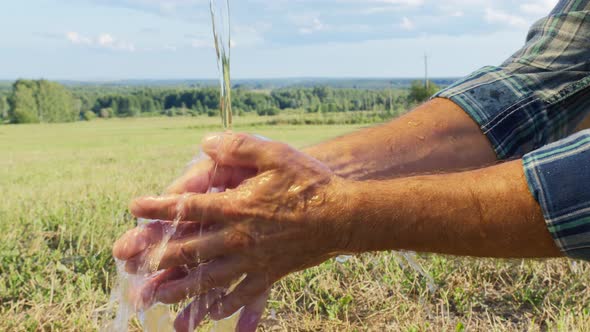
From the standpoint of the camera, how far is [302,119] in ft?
112

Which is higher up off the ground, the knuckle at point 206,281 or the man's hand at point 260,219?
the man's hand at point 260,219

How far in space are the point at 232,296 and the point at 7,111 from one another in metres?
69.1

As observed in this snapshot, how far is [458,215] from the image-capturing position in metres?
1.16

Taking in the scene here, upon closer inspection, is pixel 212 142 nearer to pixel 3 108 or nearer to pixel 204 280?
pixel 204 280

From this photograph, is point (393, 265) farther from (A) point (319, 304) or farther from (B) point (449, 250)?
(B) point (449, 250)

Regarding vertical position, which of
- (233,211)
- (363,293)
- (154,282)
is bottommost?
(363,293)

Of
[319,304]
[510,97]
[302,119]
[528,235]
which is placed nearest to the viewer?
[528,235]

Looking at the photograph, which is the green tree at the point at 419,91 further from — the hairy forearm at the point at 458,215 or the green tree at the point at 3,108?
the green tree at the point at 3,108

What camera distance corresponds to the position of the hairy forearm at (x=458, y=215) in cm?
114

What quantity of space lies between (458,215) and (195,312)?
68 cm

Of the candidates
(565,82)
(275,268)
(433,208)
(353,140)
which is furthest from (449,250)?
(565,82)

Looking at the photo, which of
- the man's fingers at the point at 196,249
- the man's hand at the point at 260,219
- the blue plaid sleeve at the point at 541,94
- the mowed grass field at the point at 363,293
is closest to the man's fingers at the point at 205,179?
the man's hand at the point at 260,219

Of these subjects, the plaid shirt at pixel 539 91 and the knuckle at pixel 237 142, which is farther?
the plaid shirt at pixel 539 91

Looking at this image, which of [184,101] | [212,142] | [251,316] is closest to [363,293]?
[251,316]
